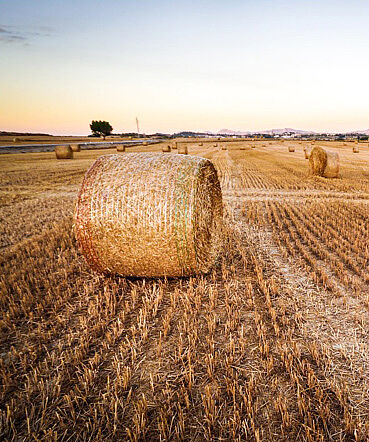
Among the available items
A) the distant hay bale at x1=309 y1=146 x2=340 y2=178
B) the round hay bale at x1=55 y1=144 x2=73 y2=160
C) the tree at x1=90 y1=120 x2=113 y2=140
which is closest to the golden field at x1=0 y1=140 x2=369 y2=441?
the distant hay bale at x1=309 y1=146 x2=340 y2=178

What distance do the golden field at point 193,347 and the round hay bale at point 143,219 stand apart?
A: 1.32ft

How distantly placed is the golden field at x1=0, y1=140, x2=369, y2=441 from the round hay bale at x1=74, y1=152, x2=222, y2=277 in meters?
0.40

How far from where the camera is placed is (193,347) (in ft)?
10.3

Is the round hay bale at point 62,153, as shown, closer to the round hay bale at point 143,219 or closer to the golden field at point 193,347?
the golden field at point 193,347

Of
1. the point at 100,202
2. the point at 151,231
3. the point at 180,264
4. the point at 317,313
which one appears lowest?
the point at 317,313

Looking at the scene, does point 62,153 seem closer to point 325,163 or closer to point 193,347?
point 325,163

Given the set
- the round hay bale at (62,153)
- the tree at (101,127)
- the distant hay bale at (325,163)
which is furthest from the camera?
the tree at (101,127)

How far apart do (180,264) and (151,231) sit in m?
0.70

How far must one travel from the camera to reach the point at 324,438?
7.02 ft

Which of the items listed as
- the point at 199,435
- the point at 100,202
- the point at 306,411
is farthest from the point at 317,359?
the point at 100,202

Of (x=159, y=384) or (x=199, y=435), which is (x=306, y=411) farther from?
(x=159, y=384)

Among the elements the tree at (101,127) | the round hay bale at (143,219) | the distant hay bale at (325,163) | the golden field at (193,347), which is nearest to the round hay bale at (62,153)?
the distant hay bale at (325,163)

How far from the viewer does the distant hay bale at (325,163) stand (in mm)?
15312

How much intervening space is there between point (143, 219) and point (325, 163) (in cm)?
1443
